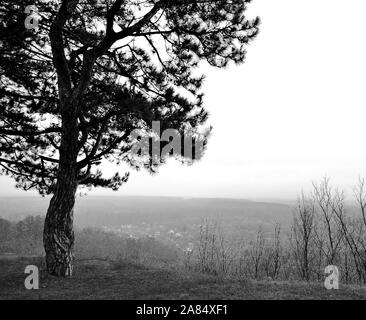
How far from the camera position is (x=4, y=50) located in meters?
6.91

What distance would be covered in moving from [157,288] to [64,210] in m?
2.41

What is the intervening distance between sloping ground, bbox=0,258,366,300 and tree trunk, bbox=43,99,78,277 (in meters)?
0.32

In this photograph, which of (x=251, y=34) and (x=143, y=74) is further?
(x=143, y=74)

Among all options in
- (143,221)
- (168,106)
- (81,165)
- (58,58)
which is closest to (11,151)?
(81,165)

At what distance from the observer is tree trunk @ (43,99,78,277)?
6.81m

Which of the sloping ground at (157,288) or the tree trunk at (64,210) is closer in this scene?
the sloping ground at (157,288)

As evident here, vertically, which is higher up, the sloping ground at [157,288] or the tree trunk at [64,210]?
the tree trunk at [64,210]

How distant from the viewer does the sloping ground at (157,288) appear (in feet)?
17.7

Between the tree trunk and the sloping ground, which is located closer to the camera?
the sloping ground

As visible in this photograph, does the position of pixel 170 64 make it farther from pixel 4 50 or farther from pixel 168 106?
pixel 4 50

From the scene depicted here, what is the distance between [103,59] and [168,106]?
245 cm

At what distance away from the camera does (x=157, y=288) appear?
19.4ft

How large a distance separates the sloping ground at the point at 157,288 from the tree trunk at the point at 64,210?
0.32 m
